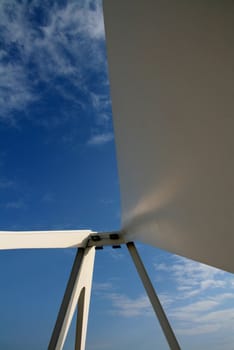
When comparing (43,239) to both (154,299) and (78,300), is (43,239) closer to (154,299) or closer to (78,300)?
(78,300)

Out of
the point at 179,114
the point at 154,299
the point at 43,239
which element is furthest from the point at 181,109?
the point at 154,299

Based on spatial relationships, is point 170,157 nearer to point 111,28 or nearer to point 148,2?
point 148,2

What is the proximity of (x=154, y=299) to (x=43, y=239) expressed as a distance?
12.2ft

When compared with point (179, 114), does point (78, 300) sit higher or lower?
higher

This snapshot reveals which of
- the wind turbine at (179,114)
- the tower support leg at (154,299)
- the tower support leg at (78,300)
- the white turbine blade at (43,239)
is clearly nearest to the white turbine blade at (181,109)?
the wind turbine at (179,114)

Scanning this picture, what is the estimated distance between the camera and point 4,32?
7.95 m

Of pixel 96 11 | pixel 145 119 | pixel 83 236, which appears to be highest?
pixel 96 11

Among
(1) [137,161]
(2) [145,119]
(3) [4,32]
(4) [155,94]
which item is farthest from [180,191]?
(3) [4,32]

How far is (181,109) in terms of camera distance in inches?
87.6

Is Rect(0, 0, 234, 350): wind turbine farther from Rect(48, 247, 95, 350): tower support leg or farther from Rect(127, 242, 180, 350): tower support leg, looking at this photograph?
Rect(48, 247, 95, 350): tower support leg

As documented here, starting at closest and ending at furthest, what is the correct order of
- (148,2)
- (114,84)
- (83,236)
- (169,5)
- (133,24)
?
(169,5) < (148,2) < (133,24) < (114,84) < (83,236)

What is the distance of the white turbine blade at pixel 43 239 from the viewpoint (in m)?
7.09

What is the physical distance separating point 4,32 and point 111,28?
591 centimetres

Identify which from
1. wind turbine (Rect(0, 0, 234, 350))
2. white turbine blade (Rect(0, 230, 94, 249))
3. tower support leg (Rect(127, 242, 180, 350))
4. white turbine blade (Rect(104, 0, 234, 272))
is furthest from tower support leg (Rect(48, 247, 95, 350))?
white turbine blade (Rect(104, 0, 234, 272))
